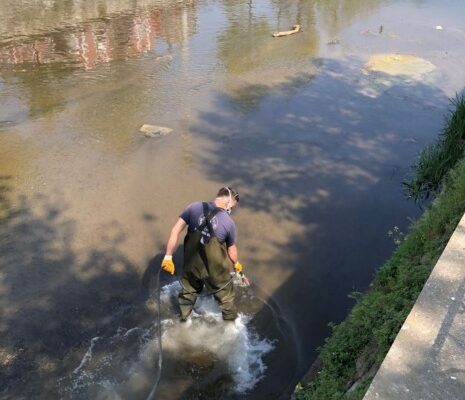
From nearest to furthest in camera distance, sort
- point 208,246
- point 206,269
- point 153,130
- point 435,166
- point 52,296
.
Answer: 1. point 208,246
2. point 206,269
3. point 52,296
4. point 435,166
5. point 153,130

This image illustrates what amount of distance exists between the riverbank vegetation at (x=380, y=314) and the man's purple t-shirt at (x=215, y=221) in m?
1.41

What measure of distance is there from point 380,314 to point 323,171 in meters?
5.03

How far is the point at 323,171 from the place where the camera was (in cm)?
876

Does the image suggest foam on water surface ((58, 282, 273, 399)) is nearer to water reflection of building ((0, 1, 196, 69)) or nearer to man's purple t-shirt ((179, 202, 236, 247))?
man's purple t-shirt ((179, 202, 236, 247))

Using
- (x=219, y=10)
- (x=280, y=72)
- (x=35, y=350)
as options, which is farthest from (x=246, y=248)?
(x=219, y=10)

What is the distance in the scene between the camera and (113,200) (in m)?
7.73

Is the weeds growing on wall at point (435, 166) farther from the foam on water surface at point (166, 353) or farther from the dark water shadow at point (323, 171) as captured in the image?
the foam on water surface at point (166, 353)

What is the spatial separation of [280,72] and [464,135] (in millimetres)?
5856

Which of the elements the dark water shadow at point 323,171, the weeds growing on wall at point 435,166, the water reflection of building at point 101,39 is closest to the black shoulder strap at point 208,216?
the dark water shadow at point 323,171

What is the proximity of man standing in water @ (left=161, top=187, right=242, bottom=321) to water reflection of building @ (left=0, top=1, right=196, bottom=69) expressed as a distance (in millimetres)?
9446

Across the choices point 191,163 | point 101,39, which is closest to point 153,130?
point 191,163

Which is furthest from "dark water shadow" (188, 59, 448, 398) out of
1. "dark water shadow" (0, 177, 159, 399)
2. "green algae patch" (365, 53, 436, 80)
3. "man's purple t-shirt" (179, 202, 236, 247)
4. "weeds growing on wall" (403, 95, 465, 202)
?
"dark water shadow" (0, 177, 159, 399)

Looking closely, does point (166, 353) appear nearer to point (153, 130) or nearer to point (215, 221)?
point (215, 221)

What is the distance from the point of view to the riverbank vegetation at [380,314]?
362 cm
